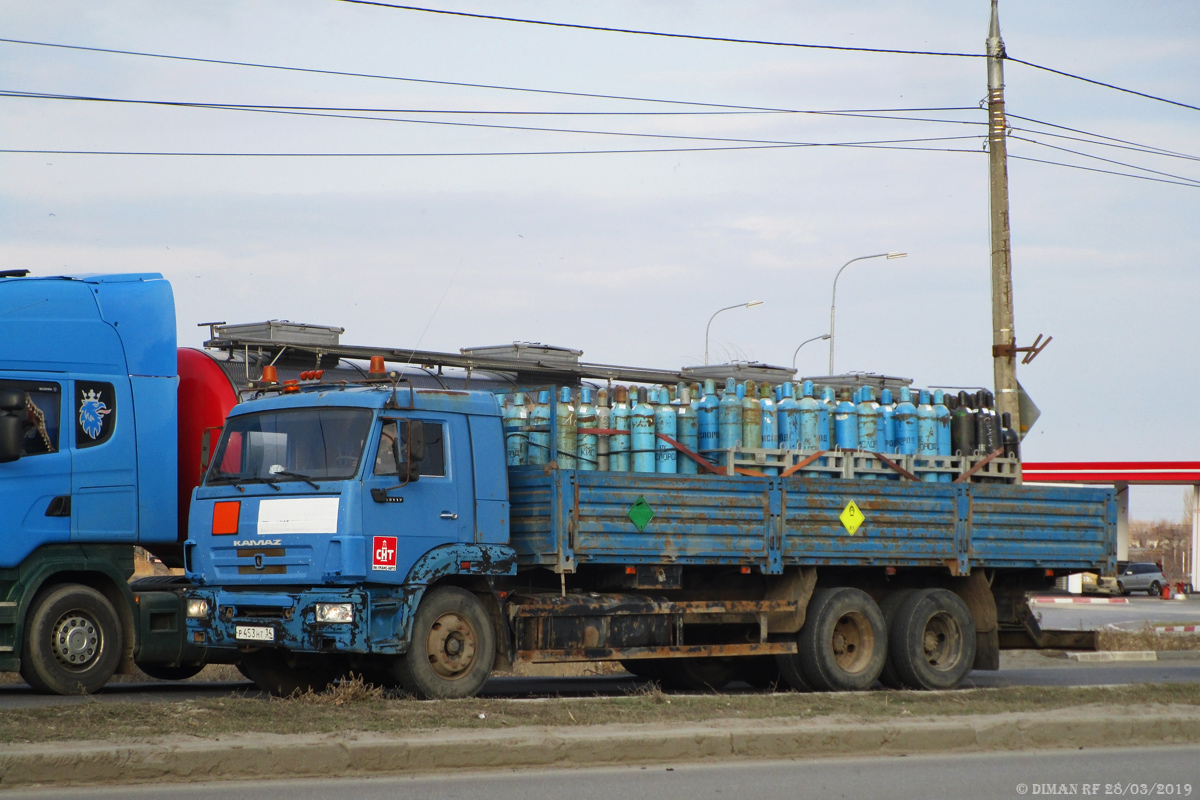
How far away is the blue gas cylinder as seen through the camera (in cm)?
1400

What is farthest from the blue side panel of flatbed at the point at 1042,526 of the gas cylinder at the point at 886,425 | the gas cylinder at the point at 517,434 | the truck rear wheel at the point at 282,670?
the truck rear wheel at the point at 282,670

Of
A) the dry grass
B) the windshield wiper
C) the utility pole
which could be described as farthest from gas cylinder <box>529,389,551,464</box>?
the utility pole

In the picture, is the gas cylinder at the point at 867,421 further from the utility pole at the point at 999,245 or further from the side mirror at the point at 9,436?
the side mirror at the point at 9,436

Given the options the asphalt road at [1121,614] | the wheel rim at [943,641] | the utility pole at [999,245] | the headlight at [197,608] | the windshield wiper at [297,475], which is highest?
the utility pole at [999,245]

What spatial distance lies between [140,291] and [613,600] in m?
5.12

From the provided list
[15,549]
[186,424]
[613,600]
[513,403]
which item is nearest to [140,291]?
[186,424]

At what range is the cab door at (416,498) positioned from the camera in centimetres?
1046

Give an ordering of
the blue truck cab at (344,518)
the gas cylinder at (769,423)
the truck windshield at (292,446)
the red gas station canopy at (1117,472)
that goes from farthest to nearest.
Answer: the red gas station canopy at (1117,472) → the gas cylinder at (769,423) → the truck windshield at (292,446) → the blue truck cab at (344,518)

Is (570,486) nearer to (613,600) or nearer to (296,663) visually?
(613,600)

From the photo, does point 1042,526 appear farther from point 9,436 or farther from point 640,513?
point 9,436

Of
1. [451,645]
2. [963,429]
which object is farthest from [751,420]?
[451,645]

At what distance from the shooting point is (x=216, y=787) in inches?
285

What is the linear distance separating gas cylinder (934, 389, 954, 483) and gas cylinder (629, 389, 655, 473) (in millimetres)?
3368

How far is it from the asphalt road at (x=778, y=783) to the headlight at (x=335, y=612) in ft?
8.79
